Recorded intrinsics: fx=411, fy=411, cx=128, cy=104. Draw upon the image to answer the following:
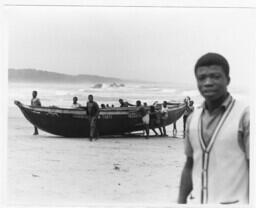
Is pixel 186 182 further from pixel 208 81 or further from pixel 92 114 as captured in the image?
pixel 92 114

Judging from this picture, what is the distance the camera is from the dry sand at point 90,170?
3426mm

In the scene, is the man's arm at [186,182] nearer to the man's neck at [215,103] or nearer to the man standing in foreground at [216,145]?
the man standing in foreground at [216,145]

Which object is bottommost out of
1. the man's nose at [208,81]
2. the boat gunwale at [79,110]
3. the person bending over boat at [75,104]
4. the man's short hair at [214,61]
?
the boat gunwale at [79,110]

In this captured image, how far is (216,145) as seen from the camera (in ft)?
10.2

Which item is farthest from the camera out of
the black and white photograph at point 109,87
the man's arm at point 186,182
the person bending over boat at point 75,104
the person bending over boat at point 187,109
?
the person bending over boat at point 75,104

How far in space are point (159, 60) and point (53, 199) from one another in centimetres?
148

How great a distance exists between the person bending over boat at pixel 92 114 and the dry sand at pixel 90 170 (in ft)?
0.36

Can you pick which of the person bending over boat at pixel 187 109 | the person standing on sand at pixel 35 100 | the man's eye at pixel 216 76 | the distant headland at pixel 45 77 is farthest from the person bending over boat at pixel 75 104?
the man's eye at pixel 216 76

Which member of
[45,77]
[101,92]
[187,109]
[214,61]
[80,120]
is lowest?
[80,120]

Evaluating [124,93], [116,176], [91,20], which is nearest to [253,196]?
[116,176]

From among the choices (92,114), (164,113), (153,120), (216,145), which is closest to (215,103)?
(216,145)

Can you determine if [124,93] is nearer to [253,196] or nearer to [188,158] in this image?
[188,158]

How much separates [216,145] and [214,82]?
479 millimetres

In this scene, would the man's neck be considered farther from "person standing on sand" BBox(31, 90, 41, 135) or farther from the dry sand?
"person standing on sand" BBox(31, 90, 41, 135)
